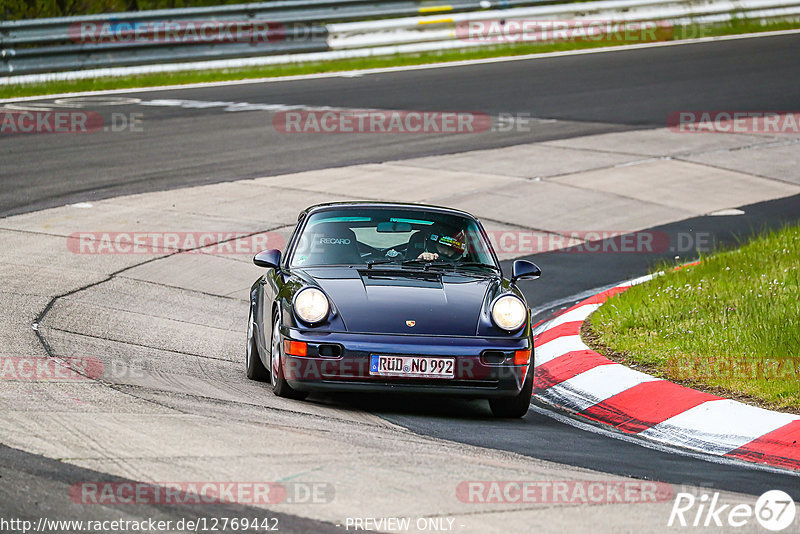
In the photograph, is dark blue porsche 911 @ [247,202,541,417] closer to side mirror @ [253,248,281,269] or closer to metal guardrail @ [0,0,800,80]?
side mirror @ [253,248,281,269]

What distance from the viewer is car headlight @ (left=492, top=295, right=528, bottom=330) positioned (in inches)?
267

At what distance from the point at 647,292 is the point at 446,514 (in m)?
5.43

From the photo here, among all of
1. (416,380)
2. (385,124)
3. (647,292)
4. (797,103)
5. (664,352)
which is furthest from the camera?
(797,103)

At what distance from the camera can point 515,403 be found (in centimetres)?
685

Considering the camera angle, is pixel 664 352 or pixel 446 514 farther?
pixel 664 352

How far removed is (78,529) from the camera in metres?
4.17

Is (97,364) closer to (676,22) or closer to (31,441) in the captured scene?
(31,441)

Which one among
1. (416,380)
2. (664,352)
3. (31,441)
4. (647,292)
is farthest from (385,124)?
(31,441)

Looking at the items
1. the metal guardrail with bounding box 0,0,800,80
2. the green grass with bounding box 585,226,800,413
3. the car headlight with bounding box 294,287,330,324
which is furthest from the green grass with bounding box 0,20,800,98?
the car headlight with bounding box 294,287,330,324

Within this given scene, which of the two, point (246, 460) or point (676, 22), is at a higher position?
point (676, 22)

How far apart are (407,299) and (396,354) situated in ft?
1.56

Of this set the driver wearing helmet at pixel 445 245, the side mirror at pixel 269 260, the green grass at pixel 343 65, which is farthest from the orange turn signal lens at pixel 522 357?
the green grass at pixel 343 65

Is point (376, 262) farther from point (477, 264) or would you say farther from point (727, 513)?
point (727, 513)

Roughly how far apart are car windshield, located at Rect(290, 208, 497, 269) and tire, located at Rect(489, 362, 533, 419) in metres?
1.12
